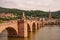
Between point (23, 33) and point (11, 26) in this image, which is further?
point (23, 33)

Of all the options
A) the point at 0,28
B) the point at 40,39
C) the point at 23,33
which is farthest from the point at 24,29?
the point at 0,28

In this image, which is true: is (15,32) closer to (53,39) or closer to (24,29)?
(24,29)

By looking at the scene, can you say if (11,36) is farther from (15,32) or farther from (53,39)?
(53,39)

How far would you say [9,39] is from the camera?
90.1ft

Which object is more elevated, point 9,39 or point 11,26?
point 11,26

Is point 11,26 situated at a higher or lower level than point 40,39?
higher

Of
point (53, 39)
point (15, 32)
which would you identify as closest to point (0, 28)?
point (15, 32)

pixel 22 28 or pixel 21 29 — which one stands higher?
pixel 22 28

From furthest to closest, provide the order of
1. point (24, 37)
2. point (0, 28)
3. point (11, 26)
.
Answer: point (24, 37)
point (11, 26)
point (0, 28)

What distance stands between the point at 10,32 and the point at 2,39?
2.30 meters

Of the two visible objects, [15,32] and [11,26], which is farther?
[15,32]

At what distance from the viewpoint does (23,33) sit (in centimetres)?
2938

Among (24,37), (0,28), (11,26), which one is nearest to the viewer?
(0,28)

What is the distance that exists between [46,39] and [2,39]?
20.0 ft
